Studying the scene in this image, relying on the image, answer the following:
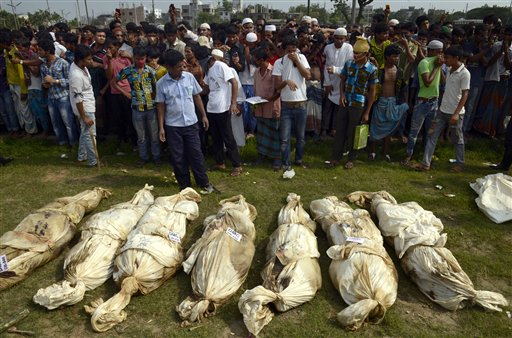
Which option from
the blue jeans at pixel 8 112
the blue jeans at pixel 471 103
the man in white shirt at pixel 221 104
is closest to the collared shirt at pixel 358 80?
the man in white shirt at pixel 221 104

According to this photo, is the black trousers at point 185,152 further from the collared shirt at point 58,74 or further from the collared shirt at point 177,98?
the collared shirt at point 58,74

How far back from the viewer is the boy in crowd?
5.62 m

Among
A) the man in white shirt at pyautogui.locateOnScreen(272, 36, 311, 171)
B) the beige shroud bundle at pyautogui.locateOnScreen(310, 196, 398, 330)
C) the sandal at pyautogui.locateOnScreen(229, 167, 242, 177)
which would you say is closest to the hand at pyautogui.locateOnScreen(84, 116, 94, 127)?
the sandal at pyautogui.locateOnScreen(229, 167, 242, 177)

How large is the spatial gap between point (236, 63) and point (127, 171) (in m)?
2.63

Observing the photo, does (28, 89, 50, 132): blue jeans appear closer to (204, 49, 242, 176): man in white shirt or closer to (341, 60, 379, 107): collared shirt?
(204, 49, 242, 176): man in white shirt

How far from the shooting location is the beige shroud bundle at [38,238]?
11.4ft

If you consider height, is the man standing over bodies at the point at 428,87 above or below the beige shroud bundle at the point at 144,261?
above

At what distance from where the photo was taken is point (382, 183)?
5.64 metres

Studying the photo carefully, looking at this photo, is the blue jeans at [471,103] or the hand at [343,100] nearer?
the hand at [343,100]

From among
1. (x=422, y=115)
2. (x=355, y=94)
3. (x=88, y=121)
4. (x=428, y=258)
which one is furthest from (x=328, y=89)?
(x=88, y=121)

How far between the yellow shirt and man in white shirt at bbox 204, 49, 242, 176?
3.82 m

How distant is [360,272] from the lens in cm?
323

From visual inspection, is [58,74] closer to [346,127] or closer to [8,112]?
[8,112]

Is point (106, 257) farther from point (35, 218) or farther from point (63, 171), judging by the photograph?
point (63, 171)
